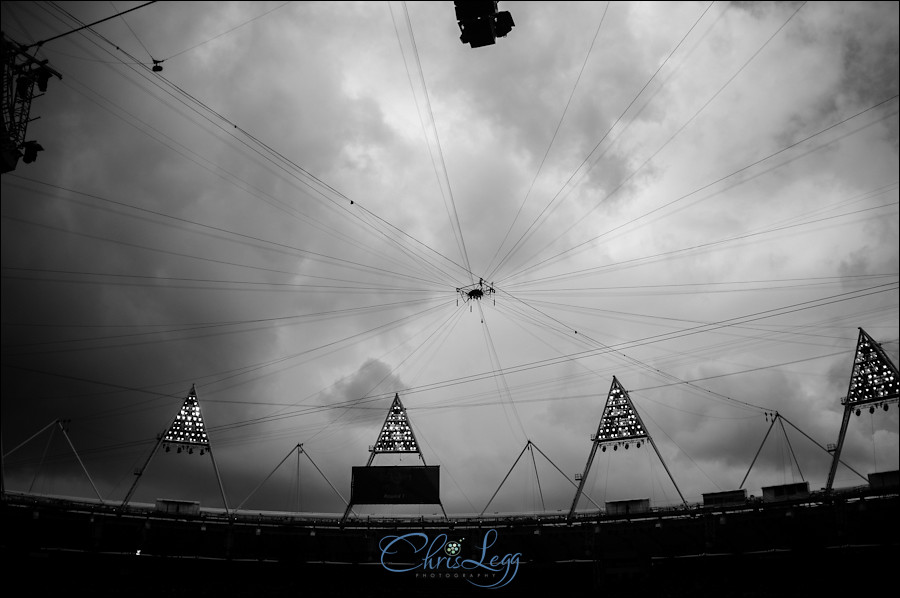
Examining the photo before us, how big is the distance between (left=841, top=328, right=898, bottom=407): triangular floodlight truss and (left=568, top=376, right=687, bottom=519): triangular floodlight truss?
13286mm

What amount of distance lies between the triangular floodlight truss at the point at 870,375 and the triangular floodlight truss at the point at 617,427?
523 inches

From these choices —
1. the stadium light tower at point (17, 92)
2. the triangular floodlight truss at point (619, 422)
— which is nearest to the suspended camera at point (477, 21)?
the stadium light tower at point (17, 92)

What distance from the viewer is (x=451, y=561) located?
155ft

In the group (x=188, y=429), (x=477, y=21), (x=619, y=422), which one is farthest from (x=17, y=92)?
(x=619, y=422)

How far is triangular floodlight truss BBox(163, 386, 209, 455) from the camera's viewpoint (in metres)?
46.1

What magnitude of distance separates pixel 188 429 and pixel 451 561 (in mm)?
22575

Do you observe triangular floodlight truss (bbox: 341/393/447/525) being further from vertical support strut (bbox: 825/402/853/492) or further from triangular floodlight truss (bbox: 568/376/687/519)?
vertical support strut (bbox: 825/402/853/492)

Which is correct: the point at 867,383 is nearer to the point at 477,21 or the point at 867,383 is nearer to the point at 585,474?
the point at 585,474

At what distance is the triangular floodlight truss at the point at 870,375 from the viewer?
128 feet

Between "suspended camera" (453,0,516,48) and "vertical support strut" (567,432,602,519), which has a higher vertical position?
"suspended camera" (453,0,516,48)

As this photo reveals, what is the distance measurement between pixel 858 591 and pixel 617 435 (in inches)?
676

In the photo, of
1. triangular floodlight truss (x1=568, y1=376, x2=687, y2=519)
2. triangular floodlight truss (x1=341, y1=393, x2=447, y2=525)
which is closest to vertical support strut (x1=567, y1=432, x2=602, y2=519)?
triangular floodlight truss (x1=568, y1=376, x2=687, y2=519)

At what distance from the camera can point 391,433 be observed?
49.4 meters

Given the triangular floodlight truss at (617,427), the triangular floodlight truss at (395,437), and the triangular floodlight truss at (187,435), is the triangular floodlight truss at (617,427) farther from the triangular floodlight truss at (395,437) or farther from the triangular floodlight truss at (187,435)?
the triangular floodlight truss at (187,435)
